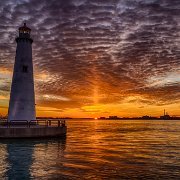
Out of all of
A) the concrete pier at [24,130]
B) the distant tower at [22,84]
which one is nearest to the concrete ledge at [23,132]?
the concrete pier at [24,130]

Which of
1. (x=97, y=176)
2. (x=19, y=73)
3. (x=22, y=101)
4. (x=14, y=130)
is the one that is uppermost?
(x=19, y=73)

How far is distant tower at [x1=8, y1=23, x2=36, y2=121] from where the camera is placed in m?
41.7

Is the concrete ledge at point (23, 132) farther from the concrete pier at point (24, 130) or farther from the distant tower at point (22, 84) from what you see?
the distant tower at point (22, 84)

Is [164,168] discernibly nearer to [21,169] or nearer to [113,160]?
[113,160]

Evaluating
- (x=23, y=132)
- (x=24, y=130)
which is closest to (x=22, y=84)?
(x=24, y=130)

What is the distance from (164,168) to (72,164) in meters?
7.16

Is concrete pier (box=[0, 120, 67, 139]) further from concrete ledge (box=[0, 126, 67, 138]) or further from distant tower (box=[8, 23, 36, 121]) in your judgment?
distant tower (box=[8, 23, 36, 121])

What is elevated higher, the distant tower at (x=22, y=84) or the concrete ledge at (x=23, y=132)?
the distant tower at (x=22, y=84)

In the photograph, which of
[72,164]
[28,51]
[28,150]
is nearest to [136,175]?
[72,164]

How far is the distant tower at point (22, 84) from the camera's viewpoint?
41.7 metres

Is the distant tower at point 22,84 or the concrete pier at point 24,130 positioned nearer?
the concrete pier at point 24,130

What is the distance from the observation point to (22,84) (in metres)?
41.8

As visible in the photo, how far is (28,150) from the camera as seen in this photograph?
102ft

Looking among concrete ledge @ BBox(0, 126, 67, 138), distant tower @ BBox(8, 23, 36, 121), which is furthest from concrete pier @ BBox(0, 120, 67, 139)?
distant tower @ BBox(8, 23, 36, 121)
